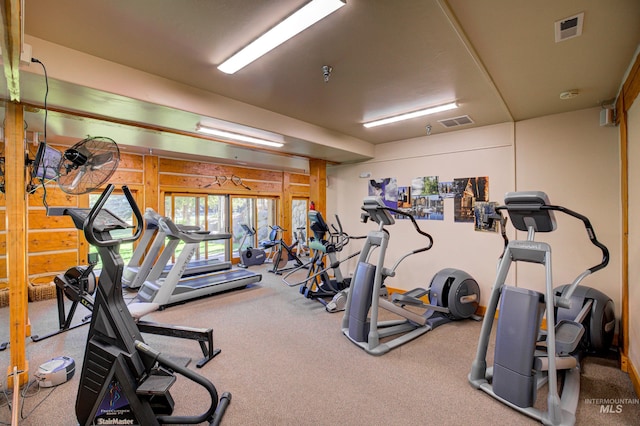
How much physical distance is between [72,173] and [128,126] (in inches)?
61.7

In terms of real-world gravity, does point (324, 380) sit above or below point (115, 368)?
below

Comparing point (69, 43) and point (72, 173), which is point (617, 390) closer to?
point (72, 173)

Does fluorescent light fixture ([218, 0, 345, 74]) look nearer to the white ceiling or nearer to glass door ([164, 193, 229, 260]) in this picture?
the white ceiling

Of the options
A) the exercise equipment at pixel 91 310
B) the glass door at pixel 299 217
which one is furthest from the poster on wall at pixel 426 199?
the glass door at pixel 299 217

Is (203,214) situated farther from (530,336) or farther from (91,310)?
(530,336)

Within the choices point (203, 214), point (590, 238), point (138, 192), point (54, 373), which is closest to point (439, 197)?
point (590, 238)

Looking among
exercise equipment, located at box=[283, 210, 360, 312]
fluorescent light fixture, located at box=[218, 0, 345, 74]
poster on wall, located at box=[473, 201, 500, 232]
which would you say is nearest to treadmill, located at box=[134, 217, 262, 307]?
exercise equipment, located at box=[283, 210, 360, 312]

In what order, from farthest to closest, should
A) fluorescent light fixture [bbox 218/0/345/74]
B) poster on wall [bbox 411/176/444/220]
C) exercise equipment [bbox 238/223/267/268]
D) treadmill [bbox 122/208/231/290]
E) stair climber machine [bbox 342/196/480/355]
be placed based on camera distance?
1. exercise equipment [bbox 238/223/267/268]
2. treadmill [bbox 122/208/231/290]
3. poster on wall [bbox 411/176/444/220]
4. stair climber machine [bbox 342/196/480/355]
5. fluorescent light fixture [bbox 218/0/345/74]

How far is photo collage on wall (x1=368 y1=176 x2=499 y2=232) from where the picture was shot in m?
4.14

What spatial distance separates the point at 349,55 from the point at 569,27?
1.44m

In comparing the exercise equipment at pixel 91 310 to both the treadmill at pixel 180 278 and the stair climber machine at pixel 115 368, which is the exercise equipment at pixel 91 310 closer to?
the stair climber machine at pixel 115 368

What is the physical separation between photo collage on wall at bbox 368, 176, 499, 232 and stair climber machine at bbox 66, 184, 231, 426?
335 centimetres

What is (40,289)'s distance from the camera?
15.3 feet

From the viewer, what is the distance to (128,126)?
363 cm
